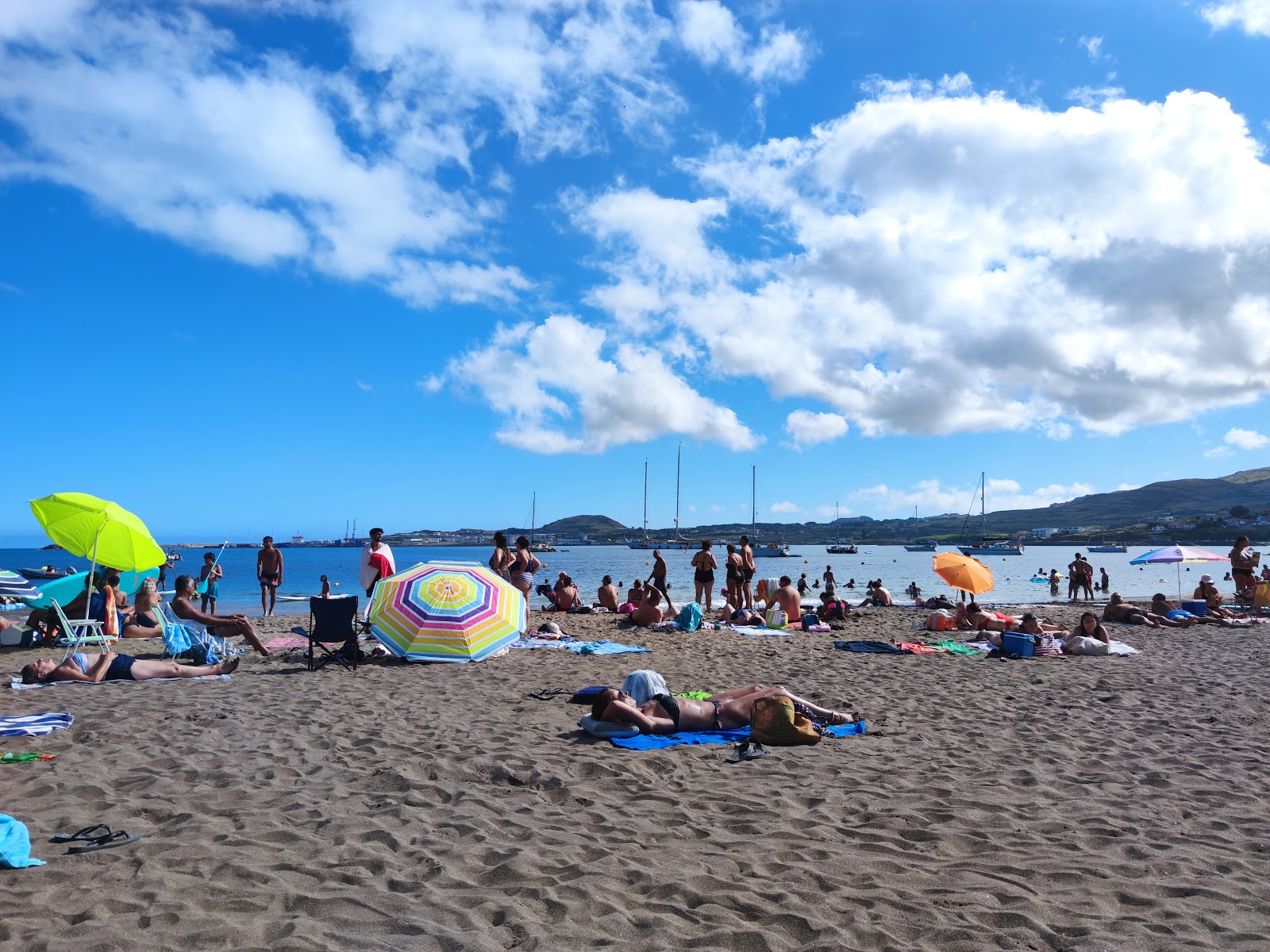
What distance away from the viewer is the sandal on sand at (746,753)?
502cm

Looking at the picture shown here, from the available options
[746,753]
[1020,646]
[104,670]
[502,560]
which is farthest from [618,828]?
[502,560]

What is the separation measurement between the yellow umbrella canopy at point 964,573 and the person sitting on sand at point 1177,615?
3254 millimetres

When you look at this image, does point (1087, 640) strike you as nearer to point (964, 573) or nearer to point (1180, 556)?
point (964, 573)

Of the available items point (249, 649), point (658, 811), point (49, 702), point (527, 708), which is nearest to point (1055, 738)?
point (658, 811)

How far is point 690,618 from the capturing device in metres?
12.9

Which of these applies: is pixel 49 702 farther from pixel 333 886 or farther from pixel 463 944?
pixel 463 944

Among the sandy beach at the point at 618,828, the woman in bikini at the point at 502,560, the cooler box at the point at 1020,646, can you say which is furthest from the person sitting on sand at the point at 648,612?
the sandy beach at the point at 618,828

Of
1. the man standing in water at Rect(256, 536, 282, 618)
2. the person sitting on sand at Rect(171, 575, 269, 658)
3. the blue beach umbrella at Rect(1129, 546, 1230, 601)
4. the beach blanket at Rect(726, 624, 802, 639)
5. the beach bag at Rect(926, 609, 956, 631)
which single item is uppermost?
the blue beach umbrella at Rect(1129, 546, 1230, 601)

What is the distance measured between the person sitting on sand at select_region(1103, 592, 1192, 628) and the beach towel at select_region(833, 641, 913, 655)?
628cm

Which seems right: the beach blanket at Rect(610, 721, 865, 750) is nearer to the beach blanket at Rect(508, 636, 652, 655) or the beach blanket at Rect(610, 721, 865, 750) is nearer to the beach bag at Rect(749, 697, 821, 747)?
the beach bag at Rect(749, 697, 821, 747)

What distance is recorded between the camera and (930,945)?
8.68 feet

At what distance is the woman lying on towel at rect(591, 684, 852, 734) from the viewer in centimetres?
553

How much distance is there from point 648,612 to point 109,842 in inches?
406

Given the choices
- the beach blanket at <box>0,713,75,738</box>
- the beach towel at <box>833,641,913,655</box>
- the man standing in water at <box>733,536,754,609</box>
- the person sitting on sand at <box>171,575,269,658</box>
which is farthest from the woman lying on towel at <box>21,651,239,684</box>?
the man standing in water at <box>733,536,754,609</box>
